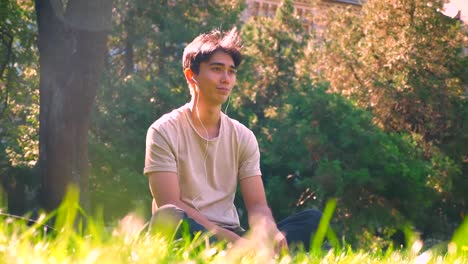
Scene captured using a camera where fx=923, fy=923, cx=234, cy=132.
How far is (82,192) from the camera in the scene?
12.1 meters

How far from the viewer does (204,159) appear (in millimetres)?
5066

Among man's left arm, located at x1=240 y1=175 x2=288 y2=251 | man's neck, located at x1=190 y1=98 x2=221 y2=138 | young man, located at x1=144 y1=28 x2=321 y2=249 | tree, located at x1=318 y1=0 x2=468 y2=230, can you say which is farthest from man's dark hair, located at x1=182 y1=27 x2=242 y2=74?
tree, located at x1=318 y1=0 x2=468 y2=230

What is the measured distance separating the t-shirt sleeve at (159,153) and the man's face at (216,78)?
14.5 inches

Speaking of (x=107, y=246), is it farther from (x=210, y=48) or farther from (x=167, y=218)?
(x=210, y=48)

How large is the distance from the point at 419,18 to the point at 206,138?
2194 cm

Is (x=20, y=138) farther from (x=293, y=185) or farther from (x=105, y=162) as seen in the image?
(x=293, y=185)

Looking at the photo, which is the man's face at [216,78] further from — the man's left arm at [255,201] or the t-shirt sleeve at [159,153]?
the man's left arm at [255,201]

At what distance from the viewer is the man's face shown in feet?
17.0

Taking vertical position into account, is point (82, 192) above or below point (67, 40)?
below

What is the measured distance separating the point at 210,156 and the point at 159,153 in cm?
33

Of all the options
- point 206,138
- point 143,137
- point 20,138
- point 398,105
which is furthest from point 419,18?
point 206,138

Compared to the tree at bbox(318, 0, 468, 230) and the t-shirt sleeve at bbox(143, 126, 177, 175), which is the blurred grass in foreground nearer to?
the t-shirt sleeve at bbox(143, 126, 177, 175)

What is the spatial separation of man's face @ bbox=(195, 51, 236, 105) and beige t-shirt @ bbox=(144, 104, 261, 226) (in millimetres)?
133

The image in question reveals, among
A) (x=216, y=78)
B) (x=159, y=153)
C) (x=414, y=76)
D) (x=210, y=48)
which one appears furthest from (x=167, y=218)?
(x=414, y=76)
